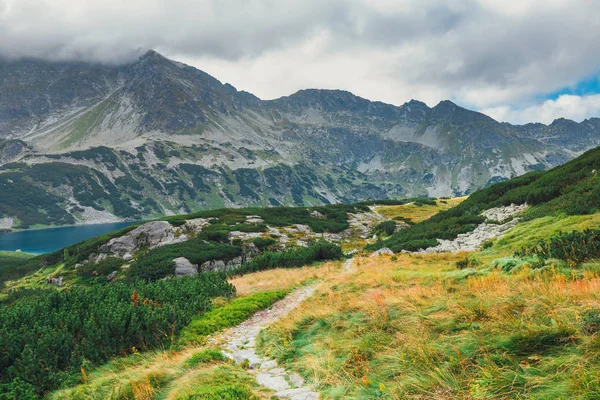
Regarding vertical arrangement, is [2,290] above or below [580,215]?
below

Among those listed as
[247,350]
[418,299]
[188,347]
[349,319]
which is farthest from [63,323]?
[418,299]

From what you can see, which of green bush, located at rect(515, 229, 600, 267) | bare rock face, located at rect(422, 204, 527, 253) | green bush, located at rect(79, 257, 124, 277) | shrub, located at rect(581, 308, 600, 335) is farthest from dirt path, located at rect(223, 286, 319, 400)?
green bush, located at rect(79, 257, 124, 277)

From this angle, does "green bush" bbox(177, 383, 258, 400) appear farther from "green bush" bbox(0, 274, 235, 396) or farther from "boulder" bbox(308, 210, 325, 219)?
"boulder" bbox(308, 210, 325, 219)

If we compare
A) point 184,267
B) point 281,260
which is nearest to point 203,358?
point 281,260

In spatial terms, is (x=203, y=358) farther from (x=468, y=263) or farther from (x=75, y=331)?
(x=468, y=263)

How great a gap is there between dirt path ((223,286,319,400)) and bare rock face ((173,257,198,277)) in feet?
77.4

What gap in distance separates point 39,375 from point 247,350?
502 cm

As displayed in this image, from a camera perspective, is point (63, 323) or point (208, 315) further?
point (208, 315)

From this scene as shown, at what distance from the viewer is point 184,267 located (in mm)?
36719

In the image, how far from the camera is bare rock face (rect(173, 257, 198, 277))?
35.9 meters

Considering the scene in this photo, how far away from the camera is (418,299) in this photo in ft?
28.3

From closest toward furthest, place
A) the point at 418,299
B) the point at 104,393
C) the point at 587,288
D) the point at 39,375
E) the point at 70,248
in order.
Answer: the point at 587,288 < the point at 104,393 < the point at 39,375 < the point at 418,299 < the point at 70,248

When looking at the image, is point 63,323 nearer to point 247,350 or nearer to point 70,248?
point 247,350

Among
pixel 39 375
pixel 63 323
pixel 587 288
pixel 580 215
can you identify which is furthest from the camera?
pixel 580 215
